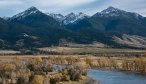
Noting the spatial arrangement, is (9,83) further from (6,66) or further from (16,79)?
(6,66)

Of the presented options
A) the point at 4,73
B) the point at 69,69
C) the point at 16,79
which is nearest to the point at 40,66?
the point at 69,69

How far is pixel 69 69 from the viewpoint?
16662cm

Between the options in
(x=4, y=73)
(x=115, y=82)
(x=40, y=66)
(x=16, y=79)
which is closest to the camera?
(x=16, y=79)

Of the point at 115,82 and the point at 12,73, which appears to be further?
the point at 115,82

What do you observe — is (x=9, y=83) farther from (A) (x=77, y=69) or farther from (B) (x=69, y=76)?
(A) (x=77, y=69)

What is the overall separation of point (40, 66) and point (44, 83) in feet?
183

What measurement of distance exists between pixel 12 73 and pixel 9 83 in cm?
1400

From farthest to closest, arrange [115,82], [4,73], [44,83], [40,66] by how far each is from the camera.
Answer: [40,66] → [115,82] → [4,73] → [44,83]

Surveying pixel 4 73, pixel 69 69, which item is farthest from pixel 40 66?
pixel 4 73

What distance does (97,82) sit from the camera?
161500 millimetres

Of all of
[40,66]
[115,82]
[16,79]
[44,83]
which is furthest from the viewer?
[40,66]

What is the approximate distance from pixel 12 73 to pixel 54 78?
1677cm

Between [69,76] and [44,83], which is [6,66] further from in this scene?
[44,83]

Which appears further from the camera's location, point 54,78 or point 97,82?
point 97,82
